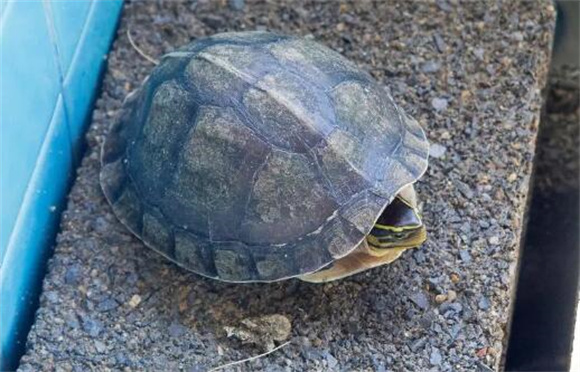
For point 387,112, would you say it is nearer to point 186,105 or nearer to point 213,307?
point 186,105

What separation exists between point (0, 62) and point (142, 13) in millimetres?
865

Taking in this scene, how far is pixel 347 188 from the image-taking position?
7.14 ft

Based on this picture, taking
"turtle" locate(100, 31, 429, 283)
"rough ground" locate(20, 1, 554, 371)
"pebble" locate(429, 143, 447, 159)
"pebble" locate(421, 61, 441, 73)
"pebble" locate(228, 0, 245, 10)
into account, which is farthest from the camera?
"pebble" locate(228, 0, 245, 10)

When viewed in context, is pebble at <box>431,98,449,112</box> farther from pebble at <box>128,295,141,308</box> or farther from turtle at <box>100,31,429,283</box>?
pebble at <box>128,295,141,308</box>

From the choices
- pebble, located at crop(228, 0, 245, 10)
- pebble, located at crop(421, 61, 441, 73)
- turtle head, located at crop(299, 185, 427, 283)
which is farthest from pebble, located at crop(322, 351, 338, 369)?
pebble, located at crop(228, 0, 245, 10)

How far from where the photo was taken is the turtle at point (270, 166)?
218 cm

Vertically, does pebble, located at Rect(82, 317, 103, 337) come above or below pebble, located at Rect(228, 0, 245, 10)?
below

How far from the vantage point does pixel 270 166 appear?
2178 mm

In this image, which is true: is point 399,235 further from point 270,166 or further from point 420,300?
point 270,166

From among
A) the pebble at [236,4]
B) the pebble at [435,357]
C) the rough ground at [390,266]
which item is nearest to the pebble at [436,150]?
the rough ground at [390,266]

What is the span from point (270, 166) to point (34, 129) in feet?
2.13

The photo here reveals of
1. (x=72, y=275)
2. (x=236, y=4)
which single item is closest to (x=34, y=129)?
(x=72, y=275)

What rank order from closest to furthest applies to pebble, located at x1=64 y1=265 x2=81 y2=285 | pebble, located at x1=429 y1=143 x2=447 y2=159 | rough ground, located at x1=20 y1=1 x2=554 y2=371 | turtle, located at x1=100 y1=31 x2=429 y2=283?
turtle, located at x1=100 y1=31 x2=429 y2=283 → rough ground, located at x1=20 y1=1 x2=554 y2=371 → pebble, located at x1=64 y1=265 x2=81 y2=285 → pebble, located at x1=429 y1=143 x2=447 y2=159

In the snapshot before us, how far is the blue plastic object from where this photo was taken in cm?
223
